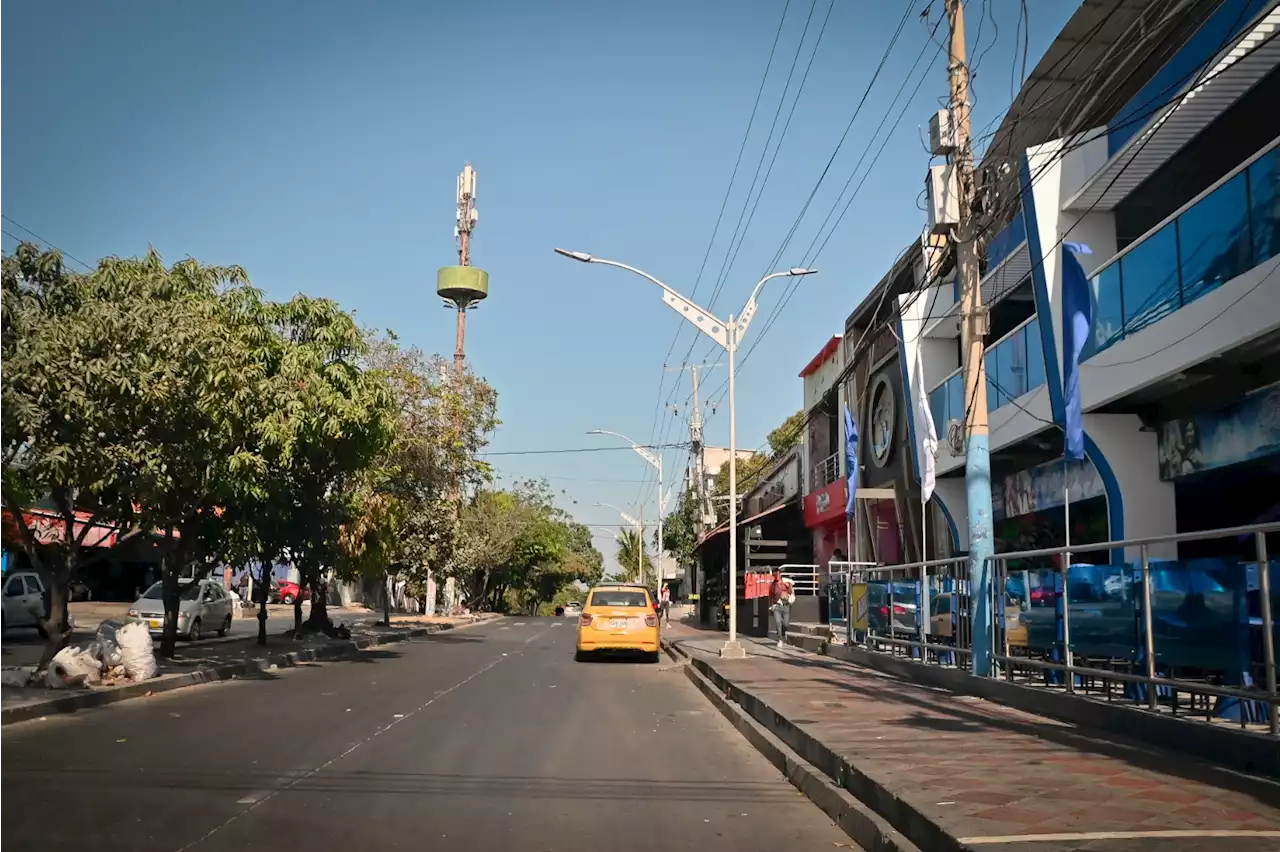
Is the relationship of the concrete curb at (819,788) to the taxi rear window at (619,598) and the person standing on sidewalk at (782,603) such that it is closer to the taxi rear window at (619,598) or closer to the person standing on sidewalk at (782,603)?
the taxi rear window at (619,598)

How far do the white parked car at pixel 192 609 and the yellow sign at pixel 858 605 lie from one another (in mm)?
15281

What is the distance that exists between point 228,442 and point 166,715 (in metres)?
4.54

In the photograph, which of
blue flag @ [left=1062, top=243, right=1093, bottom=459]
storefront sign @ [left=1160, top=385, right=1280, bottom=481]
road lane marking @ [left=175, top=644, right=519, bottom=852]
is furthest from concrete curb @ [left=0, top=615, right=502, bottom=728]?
storefront sign @ [left=1160, top=385, right=1280, bottom=481]

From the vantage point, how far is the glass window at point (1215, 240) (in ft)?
42.4

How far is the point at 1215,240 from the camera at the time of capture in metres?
13.5

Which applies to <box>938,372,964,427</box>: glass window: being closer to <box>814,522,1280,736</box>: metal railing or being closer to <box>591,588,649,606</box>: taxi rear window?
<box>591,588,649,606</box>: taxi rear window

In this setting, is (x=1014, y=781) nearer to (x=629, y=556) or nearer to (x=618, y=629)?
(x=618, y=629)

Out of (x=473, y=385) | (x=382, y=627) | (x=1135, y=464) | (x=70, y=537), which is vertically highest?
(x=473, y=385)

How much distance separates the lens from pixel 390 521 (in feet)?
99.4

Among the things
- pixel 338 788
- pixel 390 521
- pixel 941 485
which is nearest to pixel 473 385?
pixel 390 521

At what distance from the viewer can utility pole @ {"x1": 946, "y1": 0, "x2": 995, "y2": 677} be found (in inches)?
549

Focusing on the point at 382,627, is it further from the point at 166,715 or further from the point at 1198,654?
the point at 1198,654

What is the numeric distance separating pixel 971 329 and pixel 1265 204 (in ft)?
11.7

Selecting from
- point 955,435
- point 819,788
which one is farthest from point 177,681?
point 955,435
